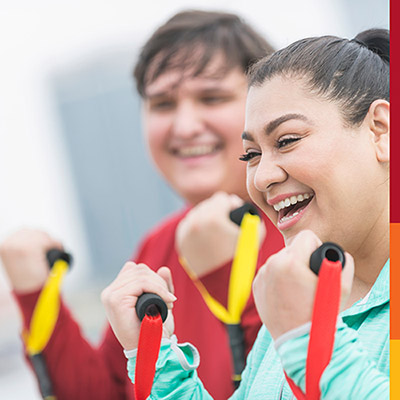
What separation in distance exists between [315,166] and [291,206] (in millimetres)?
62

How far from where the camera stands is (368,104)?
61 cm

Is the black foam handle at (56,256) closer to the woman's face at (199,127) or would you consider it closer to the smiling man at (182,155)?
the smiling man at (182,155)

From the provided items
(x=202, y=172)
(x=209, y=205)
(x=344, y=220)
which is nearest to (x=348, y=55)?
(x=344, y=220)

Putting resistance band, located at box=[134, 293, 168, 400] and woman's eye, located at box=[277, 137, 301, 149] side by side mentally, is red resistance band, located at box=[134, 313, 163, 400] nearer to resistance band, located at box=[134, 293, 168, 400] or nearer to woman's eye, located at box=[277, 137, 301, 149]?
resistance band, located at box=[134, 293, 168, 400]

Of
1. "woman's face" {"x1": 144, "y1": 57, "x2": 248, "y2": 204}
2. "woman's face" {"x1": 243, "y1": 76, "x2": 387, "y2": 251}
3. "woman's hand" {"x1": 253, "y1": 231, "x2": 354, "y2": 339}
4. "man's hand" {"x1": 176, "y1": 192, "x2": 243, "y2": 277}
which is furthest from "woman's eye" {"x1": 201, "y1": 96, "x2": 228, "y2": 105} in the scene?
"woman's hand" {"x1": 253, "y1": 231, "x2": 354, "y2": 339}

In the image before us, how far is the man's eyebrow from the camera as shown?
23.0 inches

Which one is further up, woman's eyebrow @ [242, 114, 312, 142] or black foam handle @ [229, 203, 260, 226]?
woman's eyebrow @ [242, 114, 312, 142]

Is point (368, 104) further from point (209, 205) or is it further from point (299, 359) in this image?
point (209, 205)

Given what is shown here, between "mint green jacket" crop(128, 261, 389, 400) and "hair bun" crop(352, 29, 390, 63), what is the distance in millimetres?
225

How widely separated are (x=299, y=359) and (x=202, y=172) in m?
0.69

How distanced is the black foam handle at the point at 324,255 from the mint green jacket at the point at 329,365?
5 centimetres

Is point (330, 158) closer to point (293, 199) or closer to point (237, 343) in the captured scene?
point (293, 199)

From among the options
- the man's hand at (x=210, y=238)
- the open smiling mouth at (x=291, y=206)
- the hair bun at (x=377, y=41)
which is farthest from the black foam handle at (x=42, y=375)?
the hair bun at (x=377, y=41)

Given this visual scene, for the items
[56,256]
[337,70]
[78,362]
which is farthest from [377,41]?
[78,362]
